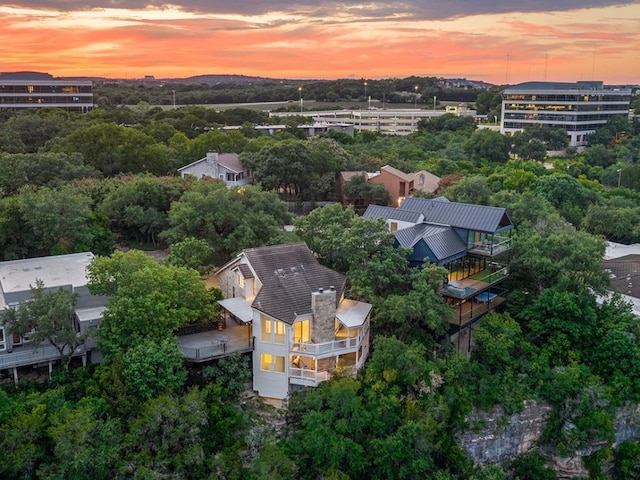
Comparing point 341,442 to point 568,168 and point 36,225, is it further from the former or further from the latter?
point 568,168

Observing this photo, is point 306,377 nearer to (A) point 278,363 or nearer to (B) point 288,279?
(A) point 278,363

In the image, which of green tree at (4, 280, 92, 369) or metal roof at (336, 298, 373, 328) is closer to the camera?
green tree at (4, 280, 92, 369)

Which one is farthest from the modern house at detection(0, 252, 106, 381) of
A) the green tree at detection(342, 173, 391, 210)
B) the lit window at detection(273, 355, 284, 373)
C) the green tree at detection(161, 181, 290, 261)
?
the green tree at detection(342, 173, 391, 210)

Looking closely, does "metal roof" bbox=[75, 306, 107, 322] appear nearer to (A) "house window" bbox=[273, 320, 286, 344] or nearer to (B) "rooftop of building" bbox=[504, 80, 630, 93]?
(A) "house window" bbox=[273, 320, 286, 344]

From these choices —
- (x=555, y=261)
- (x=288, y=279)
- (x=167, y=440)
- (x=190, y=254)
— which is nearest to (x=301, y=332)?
(x=288, y=279)

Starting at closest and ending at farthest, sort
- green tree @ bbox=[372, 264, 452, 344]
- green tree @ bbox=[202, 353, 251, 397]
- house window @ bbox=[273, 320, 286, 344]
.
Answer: green tree @ bbox=[202, 353, 251, 397]
house window @ bbox=[273, 320, 286, 344]
green tree @ bbox=[372, 264, 452, 344]

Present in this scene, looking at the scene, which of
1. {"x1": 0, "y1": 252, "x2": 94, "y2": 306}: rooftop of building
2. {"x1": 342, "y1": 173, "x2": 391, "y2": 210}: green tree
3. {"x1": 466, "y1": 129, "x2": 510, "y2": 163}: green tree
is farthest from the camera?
{"x1": 466, "y1": 129, "x2": 510, "y2": 163}: green tree

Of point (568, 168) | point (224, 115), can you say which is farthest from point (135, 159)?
point (568, 168)

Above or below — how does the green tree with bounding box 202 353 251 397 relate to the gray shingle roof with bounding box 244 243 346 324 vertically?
below
